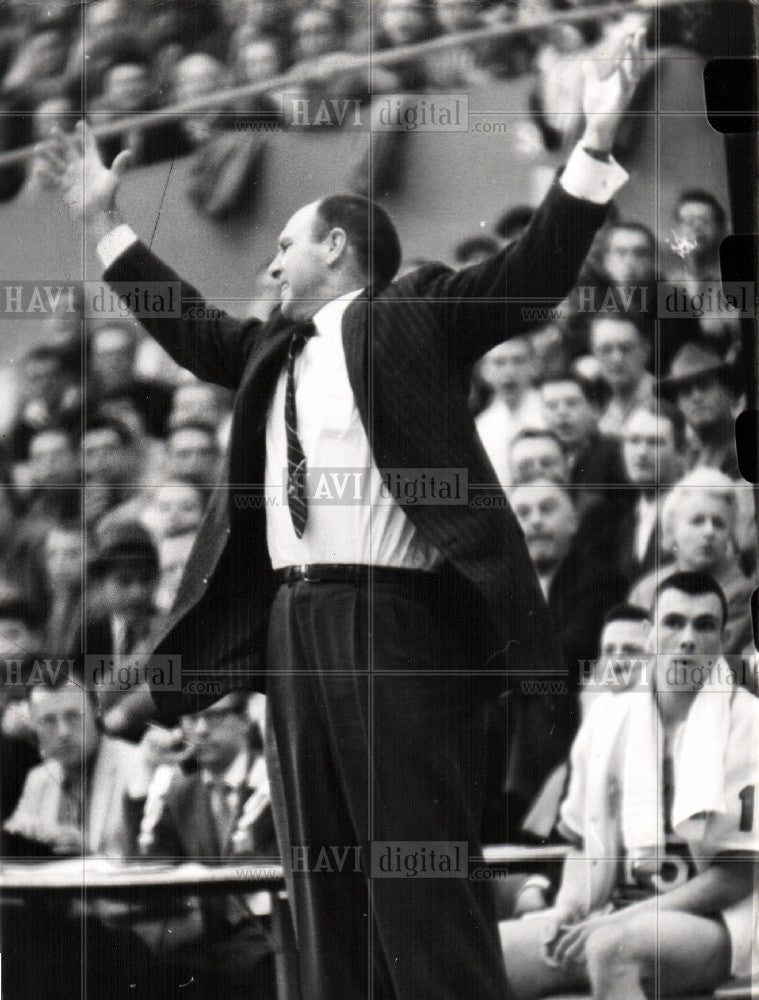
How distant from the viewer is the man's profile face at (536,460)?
2949 mm

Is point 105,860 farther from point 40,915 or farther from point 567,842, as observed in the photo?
point 567,842

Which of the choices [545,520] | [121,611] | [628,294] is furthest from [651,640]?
[121,611]

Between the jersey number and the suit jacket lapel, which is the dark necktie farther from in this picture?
the jersey number

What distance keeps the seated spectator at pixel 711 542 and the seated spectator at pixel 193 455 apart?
112cm

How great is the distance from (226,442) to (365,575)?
0.48 m

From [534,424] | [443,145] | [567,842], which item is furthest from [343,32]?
[567,842]

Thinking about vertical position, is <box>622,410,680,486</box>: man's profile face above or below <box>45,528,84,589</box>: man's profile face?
above

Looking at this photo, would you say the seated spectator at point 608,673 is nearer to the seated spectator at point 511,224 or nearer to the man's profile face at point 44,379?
the seated spectator at point 511,224

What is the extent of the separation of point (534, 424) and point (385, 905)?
1220mm

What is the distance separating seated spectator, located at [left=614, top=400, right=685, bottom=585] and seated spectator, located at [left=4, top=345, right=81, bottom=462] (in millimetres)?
1372

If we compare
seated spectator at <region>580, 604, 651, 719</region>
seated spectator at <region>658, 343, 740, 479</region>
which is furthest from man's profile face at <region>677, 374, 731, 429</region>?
seated spectator at <region>580, 604, 651, 719</region>

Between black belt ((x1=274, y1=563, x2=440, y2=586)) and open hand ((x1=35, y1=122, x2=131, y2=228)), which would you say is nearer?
black belt ((x1=274, y1=563, x2=440, y2=586))

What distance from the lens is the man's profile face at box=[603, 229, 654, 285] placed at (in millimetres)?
2977

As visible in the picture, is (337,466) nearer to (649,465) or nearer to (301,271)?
(301,271)
